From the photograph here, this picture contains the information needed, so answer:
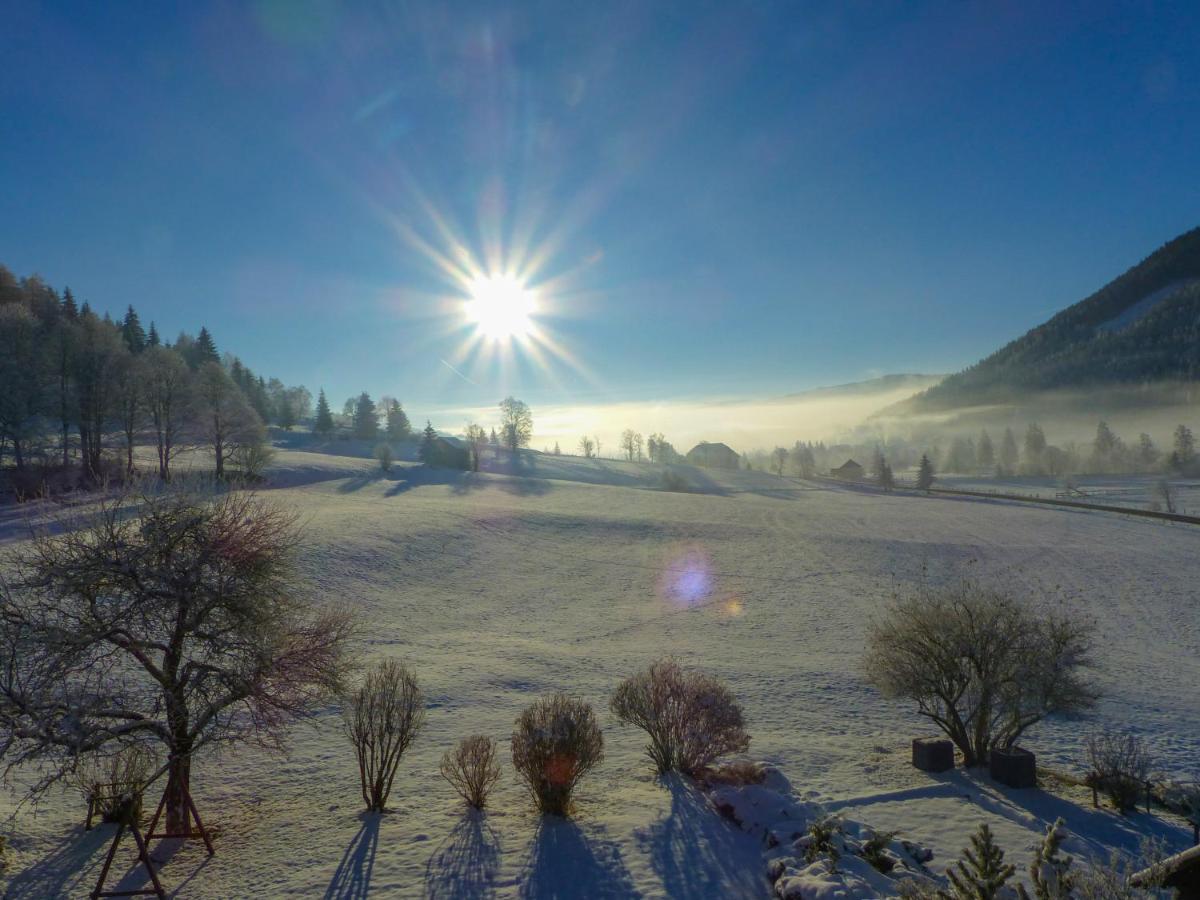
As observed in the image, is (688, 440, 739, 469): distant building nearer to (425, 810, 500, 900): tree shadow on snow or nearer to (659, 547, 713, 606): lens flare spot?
(659, 547, 713, 606): lens flare spot

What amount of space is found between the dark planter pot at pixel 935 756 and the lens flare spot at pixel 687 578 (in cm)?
1831

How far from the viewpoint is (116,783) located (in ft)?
34.2

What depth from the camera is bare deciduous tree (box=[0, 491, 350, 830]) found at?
372 inches

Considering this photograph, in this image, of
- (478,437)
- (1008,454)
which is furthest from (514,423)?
(1008,454)

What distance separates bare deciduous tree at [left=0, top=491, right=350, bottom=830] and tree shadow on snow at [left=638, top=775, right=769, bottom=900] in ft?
23.3

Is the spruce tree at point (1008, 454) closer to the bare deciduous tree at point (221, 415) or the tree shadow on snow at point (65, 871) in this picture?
the bare deciduous tree at point (221, 415)

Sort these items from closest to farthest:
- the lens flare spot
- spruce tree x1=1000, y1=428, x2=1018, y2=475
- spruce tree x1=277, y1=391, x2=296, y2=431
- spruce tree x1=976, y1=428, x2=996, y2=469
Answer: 1. the lens flare spot
2. spruce tree x1=277, y1=391, x2=296, y2=431
3. spruce tree x1=1000, y1=428, x2=1018, y2=475
4. spruce tree x1=976, y1=428, x2=996, y2=469

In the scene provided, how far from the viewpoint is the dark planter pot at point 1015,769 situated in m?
15.4

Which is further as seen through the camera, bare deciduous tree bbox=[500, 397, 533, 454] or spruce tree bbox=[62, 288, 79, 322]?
bare deciduous tree bbox=[500, 397, 533, 454]

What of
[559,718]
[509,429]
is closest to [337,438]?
[509,429]

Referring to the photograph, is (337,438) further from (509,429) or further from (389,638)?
(389,638)

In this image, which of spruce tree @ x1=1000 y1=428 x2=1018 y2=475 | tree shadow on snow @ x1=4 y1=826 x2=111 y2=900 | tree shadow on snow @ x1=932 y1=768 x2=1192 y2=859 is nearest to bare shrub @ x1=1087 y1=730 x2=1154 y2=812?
tree shadow on snow @ x1=932 y1=768 x2=1192 y2=859

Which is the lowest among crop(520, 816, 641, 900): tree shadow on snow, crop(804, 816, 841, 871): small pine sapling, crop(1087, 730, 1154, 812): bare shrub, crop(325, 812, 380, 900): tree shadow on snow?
crop(1087, 730, 1154, 812): bare shrub

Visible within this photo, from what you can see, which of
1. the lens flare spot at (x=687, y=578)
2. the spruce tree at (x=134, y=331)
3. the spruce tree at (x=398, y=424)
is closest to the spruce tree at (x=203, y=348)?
the spruce tree at (x=134, y=331)
